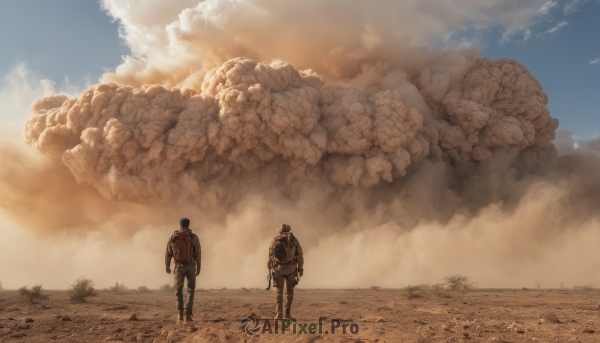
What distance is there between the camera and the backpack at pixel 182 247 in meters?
10.5

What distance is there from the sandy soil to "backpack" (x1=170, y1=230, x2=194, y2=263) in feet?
5.04

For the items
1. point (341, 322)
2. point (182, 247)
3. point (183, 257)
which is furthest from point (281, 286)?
point (182, 247)

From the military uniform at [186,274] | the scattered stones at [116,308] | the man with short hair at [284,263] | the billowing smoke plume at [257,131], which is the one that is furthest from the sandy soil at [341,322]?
the billowing smoke plume at [257,131]

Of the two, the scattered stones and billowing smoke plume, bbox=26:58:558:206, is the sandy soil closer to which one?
the scattered stones

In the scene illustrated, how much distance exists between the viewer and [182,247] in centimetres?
1048

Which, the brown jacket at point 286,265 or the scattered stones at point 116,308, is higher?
the brown jacket at point 286,265

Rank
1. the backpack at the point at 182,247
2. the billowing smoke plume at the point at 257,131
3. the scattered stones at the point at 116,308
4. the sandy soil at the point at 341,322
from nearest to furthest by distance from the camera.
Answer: the sandy soil at the point at 341,322, the backpack at the point at 182,247, the scattered stones at the point at 116,308, the billowing smoke plume at the point at 257,131

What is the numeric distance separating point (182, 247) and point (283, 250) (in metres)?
2.44

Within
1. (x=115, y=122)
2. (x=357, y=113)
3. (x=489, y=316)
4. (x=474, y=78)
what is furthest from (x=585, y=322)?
(x=474, y=78)

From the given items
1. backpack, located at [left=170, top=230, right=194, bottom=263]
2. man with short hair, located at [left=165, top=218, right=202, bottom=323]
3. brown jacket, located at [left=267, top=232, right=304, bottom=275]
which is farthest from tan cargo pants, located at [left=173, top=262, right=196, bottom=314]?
brown jacket, located at [left=267, top=232, right=304, bottom=275]

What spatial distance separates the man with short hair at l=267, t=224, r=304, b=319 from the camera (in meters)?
10.5

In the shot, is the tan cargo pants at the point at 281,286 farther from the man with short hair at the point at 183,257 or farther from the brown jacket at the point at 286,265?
the man with short hair at the point at 183,257

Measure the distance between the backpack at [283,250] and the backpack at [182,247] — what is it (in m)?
2.06

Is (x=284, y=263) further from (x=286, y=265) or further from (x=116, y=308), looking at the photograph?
(x=116, y=308)
